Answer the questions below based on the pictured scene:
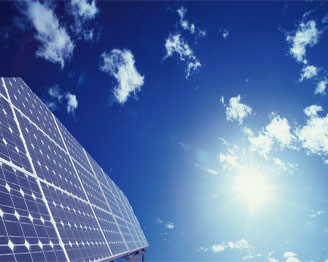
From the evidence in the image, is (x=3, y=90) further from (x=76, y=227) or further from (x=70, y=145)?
(x=70, y=145)

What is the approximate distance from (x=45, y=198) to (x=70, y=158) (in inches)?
485

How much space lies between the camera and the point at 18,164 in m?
13.8

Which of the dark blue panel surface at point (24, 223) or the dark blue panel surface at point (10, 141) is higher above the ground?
the dark blue panel surface at point (10, 141)

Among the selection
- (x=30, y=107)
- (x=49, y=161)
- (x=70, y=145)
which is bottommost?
(x=49, y=161)

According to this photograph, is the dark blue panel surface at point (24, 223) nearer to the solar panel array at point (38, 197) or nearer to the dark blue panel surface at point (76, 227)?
the solar panel array at point (38, 197)

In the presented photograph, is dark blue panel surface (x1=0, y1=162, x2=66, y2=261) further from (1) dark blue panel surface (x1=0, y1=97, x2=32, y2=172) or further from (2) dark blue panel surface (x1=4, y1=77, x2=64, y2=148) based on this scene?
(2) dark blue panel surface (x1=4, y1=77, x2=64, y2=148)

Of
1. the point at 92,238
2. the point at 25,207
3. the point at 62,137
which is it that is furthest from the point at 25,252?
the point at 62,137

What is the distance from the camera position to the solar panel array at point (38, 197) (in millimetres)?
10867

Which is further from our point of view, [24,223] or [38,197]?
[38,197]

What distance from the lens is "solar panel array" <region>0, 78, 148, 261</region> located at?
428 inches

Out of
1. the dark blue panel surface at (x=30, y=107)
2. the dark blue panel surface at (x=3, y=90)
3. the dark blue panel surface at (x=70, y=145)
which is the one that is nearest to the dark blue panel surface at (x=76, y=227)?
the dark blue panel surface at (x=3, y=90)

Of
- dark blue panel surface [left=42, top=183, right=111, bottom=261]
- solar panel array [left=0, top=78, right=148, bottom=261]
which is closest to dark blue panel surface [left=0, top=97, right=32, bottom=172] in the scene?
solar panel array [left=0, top=78, right=148, bottom=261]

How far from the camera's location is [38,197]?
46.5ft

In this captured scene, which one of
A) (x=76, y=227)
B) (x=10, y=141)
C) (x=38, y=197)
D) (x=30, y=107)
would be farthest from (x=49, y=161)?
(x=30, y=107)
